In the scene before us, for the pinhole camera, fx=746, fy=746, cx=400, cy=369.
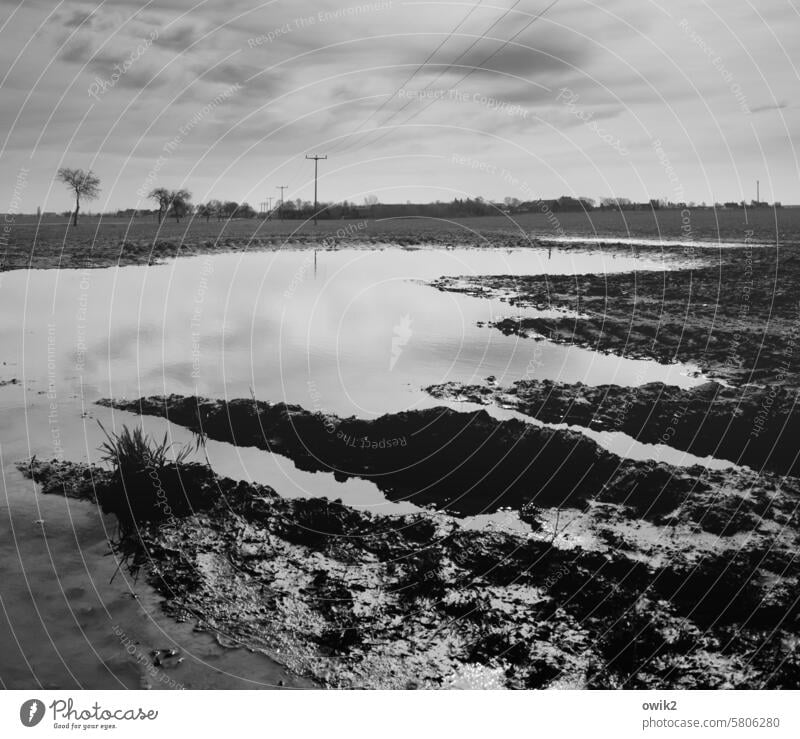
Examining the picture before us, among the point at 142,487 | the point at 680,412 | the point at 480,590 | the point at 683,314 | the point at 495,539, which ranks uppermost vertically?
the point at 683,314

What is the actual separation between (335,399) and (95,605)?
633 cm

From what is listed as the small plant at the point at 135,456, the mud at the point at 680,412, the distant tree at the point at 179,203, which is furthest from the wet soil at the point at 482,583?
the distant tree at the point at 179,203

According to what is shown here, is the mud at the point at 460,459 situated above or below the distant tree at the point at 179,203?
below

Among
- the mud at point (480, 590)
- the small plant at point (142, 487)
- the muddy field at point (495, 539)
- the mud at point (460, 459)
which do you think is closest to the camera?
the mud at point (480, 590)

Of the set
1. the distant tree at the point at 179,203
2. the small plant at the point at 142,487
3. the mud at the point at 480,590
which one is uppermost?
the distant tree at the point at 179,203

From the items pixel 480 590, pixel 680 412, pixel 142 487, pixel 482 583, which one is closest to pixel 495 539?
pixel 482 583

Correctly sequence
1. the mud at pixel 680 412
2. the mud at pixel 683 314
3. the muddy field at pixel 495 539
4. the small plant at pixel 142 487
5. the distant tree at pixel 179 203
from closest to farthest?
1. the muddy field at pixel 495 539
2. the small plant at pixel 142 487
3. the mud at pixel 680 412
4. the mud at pixel 683 314
5. the distant tree at pixel 179 203

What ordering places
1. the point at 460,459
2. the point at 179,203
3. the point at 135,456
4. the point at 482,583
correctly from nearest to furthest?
the point at 482,583
the point at 135,456
the point at 460,459
the point at 179,203

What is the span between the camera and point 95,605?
7.21 metres

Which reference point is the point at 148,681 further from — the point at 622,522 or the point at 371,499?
the point at 622,522

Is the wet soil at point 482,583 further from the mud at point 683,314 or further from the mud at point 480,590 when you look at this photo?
the mud at point 683,314

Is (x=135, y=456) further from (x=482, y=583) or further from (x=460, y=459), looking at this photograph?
(x=482, y=583)

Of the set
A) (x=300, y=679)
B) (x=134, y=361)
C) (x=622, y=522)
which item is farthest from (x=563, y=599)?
(x=134, y=361)

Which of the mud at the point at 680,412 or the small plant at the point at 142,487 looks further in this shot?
the mud at the point at 680,412
